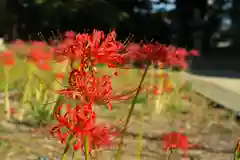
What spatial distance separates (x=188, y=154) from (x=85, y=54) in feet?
8.16

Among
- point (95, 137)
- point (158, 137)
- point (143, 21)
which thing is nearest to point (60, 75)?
point (158, 137)

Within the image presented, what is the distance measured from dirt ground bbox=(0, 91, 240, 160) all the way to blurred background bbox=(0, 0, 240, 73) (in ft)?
35.5

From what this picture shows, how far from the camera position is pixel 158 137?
4160 millimetres

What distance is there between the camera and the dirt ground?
3396mm

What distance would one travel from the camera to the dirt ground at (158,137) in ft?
11.1

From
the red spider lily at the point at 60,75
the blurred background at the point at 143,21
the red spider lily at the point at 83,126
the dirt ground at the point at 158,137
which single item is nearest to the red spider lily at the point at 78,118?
the red spider lily at the point at 83,126

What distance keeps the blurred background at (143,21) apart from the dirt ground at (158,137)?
1081cm

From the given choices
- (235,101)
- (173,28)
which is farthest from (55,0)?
(235,101)

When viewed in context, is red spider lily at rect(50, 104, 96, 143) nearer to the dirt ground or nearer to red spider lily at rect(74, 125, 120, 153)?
red spider lily at rect(74, 125, 120, 153)

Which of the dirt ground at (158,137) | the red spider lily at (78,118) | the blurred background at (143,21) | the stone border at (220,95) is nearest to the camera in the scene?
the red spider lily at (78,118)

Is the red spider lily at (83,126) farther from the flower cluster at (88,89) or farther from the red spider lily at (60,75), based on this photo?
the red spider lily at (60,75)

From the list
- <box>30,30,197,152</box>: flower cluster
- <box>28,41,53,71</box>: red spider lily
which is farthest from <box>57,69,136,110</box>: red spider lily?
<box>28,41,53,71</box>: red spider lily

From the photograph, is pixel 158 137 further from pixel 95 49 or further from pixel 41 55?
pixel 95 49

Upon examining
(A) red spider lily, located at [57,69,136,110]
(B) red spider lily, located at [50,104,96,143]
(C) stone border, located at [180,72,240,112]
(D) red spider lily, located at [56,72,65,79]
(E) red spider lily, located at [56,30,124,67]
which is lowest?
(C) stone border, located at [180,72,240,112]
